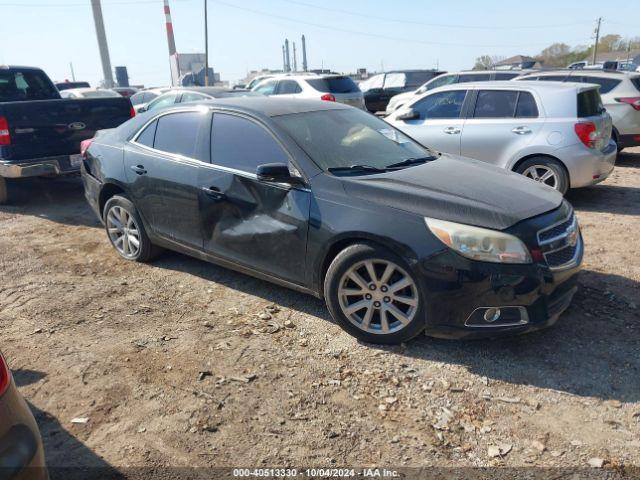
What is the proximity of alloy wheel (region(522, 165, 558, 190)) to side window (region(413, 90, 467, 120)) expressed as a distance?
1.32 metres

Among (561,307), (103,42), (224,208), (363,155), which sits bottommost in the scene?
(561,307)

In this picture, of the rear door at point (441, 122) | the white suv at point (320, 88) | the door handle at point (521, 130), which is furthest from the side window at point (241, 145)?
the white suv at point (320, 88)

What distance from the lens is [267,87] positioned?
13953 millimetres

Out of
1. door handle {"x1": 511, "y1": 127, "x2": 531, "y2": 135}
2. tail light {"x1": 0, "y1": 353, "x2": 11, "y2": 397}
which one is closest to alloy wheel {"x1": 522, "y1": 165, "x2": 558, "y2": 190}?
door handle {"x1": 511, "y1": 127, "x2": 531, "y2": 135}

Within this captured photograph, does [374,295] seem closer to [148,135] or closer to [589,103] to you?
[148,135]

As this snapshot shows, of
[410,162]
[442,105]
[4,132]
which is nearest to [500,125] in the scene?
[442,105]

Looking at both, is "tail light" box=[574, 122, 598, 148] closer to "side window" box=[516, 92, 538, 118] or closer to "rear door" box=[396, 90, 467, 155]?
"side window" box=[516, 92, 538, 118]

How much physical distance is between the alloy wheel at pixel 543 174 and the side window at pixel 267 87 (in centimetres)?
860

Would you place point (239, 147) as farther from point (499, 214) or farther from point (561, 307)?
point (561, 307)

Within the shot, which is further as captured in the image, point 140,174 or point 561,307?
point 140,174

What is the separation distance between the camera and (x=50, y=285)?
4750 millimetres

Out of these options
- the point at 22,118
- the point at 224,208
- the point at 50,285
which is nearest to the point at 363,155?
the point at 224,208

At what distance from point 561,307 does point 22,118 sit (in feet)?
21.8

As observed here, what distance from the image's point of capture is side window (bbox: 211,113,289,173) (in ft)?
13.0
